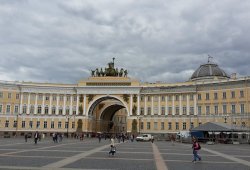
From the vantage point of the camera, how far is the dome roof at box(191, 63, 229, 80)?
3575 inches

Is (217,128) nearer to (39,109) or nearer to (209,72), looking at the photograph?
(209,72)

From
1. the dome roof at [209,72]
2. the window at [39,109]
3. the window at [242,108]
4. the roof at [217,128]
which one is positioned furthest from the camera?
the dome roof at [209,72]

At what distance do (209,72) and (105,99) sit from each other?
30773 mm

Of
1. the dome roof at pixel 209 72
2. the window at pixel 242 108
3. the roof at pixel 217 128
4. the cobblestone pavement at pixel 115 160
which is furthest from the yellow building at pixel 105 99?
the cobblestone pavement at pixel 115 160

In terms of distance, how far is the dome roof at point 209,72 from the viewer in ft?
298

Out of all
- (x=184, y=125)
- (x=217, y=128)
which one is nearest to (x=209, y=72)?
(x=184, y=125)

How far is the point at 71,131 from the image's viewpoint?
9012cm

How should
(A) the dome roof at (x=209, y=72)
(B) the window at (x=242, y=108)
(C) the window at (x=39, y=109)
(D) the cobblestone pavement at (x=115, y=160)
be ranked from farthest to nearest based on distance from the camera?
(A) the dome roof at (x=209, y=72) < (C) the window at (x=39, y=109) < (B) the window at (x=242, y=108) < (D) the cobblestone pavement at (x=115, y=160)

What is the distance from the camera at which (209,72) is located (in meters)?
91.6

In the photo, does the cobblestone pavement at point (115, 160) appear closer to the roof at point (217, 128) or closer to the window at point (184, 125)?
the roof at point (217, 128)

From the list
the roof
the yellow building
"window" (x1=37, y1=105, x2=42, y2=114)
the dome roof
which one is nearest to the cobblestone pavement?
the roof

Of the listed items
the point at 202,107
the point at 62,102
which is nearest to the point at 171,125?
the point at 202,107

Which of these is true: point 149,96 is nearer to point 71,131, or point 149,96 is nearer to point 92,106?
point 92,106

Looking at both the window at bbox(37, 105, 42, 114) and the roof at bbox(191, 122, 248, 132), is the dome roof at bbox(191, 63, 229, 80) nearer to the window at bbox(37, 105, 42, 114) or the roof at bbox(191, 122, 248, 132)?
the roof at bbox(191, 122, 248, 132)
